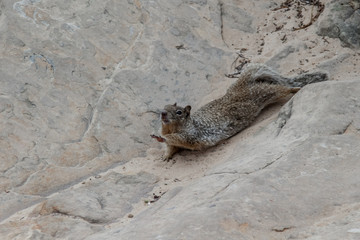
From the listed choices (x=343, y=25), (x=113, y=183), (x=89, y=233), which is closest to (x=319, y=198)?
(x=89, y=233)

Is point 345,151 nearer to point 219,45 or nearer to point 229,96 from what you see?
point 229,96

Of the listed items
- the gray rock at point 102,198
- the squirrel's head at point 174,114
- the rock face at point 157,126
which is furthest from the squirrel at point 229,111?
the gray rock at point 102,198

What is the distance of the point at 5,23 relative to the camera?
592cm

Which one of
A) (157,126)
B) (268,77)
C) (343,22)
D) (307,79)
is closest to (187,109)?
(157,126)

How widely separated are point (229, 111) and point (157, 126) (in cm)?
92

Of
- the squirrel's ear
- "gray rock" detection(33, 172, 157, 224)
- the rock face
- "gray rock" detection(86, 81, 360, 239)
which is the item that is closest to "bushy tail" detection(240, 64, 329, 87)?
the rock face

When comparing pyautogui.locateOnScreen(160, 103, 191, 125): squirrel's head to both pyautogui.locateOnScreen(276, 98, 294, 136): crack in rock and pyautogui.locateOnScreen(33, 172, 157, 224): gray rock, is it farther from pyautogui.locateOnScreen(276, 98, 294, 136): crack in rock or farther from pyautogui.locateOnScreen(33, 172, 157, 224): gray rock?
pyautogui.locateOnScreen(276, 98, 294, 136): crack in rock

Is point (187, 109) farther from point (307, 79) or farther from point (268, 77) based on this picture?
point (307, 79)

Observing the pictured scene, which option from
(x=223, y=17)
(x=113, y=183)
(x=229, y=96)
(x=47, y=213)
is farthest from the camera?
(x=223, y=17)

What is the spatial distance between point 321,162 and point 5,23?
14.8 feet

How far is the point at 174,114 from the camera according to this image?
5.30 metres

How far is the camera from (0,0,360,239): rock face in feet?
10.0

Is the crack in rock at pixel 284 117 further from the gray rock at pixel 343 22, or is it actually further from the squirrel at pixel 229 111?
the gray rock at pixel 343 22

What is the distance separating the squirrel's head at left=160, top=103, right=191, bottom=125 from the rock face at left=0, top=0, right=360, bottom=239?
0.44 m
